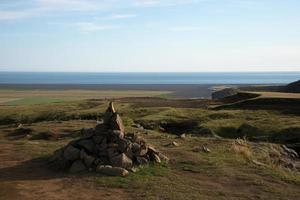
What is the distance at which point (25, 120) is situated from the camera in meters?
42.1

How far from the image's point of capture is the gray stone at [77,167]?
62.3 ft

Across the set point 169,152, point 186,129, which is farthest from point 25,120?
point 169,152

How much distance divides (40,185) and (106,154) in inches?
119

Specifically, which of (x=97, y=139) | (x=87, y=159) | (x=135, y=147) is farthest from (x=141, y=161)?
(x=97, y=139)

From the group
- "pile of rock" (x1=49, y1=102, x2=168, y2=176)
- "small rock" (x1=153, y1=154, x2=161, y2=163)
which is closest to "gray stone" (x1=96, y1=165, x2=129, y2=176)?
"pile of rock" (x1=49, y1=102, x2=168, y2=176)

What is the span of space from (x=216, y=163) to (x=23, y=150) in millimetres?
9319

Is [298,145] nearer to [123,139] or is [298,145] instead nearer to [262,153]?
[262,153]

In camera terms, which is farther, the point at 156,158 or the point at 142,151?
the point at 156,158

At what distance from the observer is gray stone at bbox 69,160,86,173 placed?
19.0 meters

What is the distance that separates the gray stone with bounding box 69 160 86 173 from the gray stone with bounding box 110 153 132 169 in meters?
1.15

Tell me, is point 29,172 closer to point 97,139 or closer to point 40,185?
point 40,185

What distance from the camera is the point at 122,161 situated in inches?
739

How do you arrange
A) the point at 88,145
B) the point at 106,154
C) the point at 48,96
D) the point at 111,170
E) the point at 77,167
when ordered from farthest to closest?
1. the point at 48,96
2. the point at 88,145
3. the point at 106,154
4. the point at 77,167
5. the point at 111,170

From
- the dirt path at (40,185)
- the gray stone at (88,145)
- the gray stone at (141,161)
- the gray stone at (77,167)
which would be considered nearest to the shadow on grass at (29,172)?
the dirt path at (40,185)
